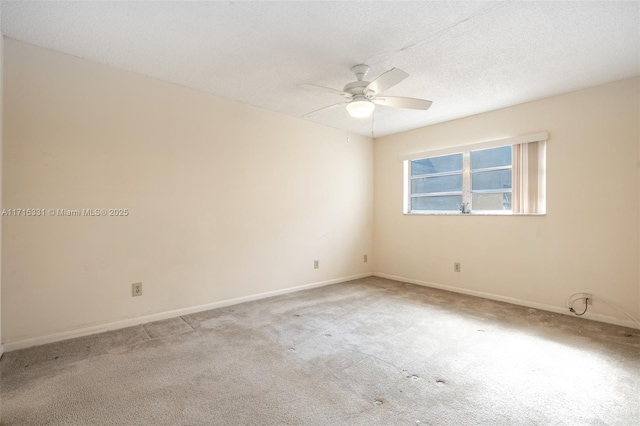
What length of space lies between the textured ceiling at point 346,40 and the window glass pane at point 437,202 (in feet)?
5.35

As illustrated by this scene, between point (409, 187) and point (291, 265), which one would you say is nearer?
point (291, 265)

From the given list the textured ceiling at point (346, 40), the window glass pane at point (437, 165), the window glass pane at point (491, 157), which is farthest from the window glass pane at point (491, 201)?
the textured ceiling at point (346, 40)

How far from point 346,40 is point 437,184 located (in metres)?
3.02

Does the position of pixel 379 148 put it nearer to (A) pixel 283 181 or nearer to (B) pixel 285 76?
(A) pixel 283 181

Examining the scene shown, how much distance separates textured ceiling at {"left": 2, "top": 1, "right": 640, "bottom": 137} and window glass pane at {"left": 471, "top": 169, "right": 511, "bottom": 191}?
108cm

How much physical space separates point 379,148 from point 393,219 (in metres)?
1.26

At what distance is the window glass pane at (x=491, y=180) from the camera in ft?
12.9

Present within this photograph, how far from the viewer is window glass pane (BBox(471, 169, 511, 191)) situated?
392cm

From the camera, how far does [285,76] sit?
2945 mm

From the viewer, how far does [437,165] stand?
4.72 m

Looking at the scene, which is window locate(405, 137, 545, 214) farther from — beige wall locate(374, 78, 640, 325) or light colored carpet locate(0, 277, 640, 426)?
light colored carpet locate(0, 277, 640, 426)

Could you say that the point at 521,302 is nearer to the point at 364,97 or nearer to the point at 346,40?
the point at 364,97

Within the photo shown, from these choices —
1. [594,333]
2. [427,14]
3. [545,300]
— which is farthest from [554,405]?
[427,14]

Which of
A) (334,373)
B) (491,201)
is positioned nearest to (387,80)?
(334,373)
